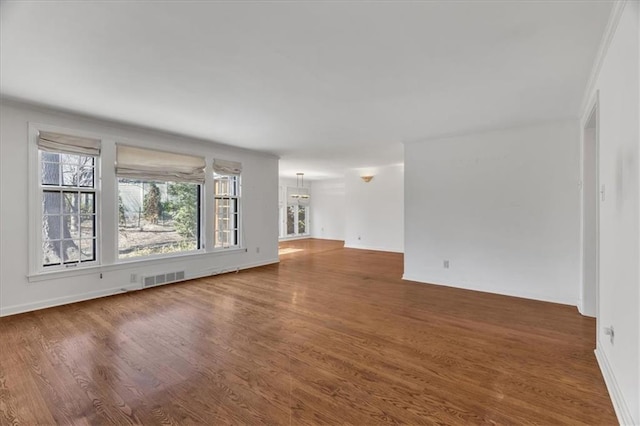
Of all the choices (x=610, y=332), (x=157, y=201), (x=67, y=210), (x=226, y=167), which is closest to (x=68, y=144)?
(x=67, y=210)

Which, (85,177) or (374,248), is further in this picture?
(374,248)

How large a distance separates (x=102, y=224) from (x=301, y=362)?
3720 mm

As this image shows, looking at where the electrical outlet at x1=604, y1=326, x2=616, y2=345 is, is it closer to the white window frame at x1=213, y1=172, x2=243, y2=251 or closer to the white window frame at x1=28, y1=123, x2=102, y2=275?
the white window frame at x1=213, y1=172, x2=243, y2=251

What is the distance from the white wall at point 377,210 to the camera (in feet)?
28.9

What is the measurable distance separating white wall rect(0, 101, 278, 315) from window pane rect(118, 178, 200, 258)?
20 centimetres

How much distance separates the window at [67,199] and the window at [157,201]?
36cm

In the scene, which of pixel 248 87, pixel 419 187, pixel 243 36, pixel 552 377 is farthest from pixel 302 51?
pixel 419 187

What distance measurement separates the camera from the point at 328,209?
1191 cm

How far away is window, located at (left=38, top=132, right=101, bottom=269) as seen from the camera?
3.84 meters

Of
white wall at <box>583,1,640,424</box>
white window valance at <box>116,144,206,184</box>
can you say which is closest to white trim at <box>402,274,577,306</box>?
white wall at <box>583,1,640,424</box>

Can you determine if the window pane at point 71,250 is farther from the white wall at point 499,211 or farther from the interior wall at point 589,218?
the interior wall at point 589,218

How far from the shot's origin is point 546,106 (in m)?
3.57

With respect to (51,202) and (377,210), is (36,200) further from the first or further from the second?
(377,210)

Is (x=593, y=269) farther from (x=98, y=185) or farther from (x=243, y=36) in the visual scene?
(x=98, y=185)
